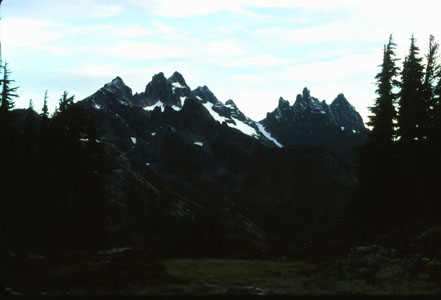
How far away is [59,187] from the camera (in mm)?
35906

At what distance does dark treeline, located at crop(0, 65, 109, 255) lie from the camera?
3353 centimetres

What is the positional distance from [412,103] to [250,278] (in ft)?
96.2

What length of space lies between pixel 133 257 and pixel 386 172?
74.7 ft

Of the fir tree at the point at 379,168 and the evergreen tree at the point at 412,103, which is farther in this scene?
the evergreen tree at the point at 412,103

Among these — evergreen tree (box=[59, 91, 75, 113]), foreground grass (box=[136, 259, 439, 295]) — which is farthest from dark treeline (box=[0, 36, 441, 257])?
foreground grass (box=[136, 259, 439, 295])

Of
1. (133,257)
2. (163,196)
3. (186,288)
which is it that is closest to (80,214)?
(133,257)

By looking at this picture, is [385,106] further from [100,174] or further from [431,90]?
[100,174]

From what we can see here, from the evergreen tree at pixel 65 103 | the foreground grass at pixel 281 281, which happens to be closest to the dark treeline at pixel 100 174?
the evergreen tree at pixel 65 103

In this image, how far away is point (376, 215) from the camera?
37.1m

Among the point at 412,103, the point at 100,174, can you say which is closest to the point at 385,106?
the point at 412,103

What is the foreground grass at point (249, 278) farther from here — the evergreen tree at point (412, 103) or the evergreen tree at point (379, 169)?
the evergreen tree at point (412, 103)

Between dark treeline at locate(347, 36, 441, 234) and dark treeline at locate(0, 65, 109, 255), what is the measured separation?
71.7ft

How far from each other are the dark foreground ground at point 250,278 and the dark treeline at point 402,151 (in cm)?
1423

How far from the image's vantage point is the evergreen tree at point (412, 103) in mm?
39969
